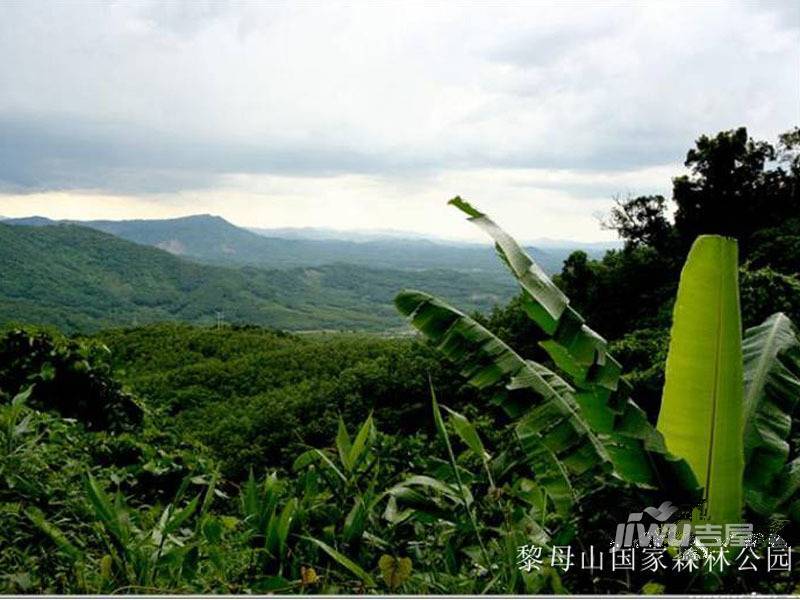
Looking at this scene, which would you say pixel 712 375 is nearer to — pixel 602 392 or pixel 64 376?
pixel 602 392

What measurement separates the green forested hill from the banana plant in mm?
63555

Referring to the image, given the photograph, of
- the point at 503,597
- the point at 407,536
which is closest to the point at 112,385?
the point at 407,536

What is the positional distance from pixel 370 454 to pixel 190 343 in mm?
21237

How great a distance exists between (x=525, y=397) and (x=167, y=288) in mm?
95147

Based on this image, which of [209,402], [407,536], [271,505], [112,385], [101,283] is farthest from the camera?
[101,283]

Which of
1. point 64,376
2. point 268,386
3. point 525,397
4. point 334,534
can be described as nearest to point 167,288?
point 268,386

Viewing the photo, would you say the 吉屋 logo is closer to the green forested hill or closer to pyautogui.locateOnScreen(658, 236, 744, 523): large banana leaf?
pyautogui.locateOnScreen(658, 236, 744, 523): large banana leaf

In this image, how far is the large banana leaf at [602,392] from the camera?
195 centimetres

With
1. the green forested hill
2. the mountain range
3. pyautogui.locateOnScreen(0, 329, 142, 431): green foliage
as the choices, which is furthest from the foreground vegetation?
the green forested hill

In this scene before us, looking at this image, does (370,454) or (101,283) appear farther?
(101,283)

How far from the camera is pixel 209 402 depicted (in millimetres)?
16375

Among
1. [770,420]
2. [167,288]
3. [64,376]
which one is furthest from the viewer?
[167,288]

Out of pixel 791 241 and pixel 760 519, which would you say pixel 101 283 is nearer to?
pixel 791 241

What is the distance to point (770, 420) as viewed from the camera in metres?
2.25
